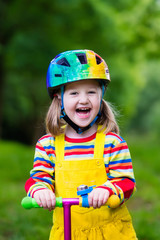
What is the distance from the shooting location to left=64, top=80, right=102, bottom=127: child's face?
2.63 meters

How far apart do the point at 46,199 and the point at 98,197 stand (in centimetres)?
31

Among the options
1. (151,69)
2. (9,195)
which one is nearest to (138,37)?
(9,195)

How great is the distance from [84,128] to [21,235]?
2.21 meters

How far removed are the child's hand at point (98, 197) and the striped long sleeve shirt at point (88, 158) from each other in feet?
0.38

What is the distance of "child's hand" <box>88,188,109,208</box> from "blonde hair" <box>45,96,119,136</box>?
0.55 m

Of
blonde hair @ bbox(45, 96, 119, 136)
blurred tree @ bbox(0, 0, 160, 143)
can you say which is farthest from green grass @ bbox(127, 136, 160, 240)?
blurred tree @ bbox(0, 0, 160, 143)

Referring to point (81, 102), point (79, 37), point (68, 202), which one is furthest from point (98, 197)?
point (79, 37)

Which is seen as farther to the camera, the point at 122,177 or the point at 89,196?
the point at 122,177

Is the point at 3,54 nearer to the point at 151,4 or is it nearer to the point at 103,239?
the point at 151,4

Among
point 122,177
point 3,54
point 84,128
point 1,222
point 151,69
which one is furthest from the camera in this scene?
point 151,69

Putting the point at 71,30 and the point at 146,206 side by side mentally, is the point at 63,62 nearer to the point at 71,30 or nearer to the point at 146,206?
the point at 146,206

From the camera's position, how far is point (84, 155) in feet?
8.41

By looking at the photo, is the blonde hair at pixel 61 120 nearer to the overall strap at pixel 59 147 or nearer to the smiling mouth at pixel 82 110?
the overall strap at pixel 59 147

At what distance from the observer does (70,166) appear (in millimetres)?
2523
